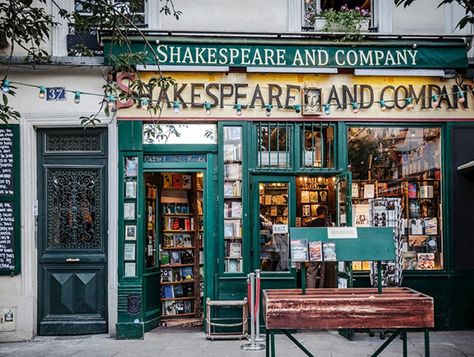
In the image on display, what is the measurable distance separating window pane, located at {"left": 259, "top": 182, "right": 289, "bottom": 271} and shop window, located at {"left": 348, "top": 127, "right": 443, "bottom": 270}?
127 cm

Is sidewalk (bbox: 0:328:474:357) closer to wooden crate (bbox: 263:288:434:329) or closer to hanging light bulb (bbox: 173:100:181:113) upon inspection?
wooden crate (bbox: 263:288:434:329)

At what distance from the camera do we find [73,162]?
10.3 meters

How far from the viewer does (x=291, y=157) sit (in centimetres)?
1032

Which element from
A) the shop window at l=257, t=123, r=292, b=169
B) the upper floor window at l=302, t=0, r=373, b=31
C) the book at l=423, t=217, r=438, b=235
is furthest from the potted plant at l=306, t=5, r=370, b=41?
the book at l=423, t=217, r=438, b=235

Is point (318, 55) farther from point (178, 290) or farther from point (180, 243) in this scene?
point (178, 290)

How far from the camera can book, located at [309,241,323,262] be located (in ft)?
23.6

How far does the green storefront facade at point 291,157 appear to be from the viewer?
1007 centimetres

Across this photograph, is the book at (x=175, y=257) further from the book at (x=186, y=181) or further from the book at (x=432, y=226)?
the book at (x=432, y=226)

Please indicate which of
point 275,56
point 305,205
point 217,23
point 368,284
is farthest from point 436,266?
point 217,23

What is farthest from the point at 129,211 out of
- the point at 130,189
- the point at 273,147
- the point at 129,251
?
the point at 273,147

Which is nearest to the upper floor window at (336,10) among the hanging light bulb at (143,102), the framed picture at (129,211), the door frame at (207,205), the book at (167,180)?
the door frame at (207,205)

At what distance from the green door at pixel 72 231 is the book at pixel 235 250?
2.09m

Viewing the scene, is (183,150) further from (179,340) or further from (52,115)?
(179,340)

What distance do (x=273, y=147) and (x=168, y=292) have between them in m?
3.37
